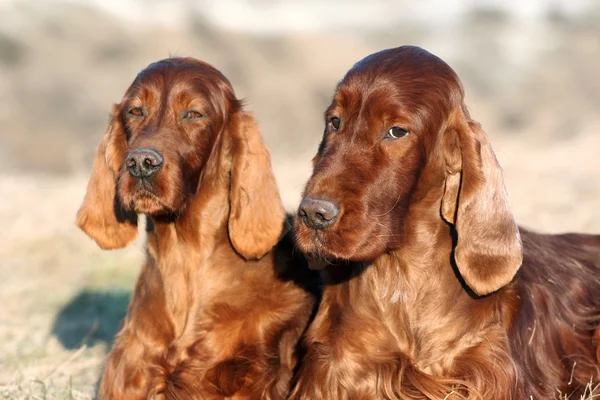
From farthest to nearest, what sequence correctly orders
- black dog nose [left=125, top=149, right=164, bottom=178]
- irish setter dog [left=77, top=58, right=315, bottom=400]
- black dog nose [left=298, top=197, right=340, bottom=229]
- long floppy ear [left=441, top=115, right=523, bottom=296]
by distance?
irish setter dog [left=77, top=58, right=315, bottom=400]
black dog nose [left=125, top=149, right=164, bottom=178]
long floppy ear [left=441, top=115, right=523, bottom=296]
black dog nose [left=298, top=197, right=340, bottom=229]

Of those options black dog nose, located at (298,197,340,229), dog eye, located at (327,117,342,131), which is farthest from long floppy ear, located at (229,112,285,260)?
black dog nose, located at (298,197,340,229)

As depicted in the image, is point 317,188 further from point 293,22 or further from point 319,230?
point 293,22

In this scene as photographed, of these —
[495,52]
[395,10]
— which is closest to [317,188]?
[495,52]

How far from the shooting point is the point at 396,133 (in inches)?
150

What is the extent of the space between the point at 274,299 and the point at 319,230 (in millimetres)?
1080

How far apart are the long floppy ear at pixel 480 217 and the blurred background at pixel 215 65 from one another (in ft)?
7.51

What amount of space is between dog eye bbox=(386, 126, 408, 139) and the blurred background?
2.34 m

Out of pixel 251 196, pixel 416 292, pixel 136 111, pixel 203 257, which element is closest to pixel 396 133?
pixel 416 292

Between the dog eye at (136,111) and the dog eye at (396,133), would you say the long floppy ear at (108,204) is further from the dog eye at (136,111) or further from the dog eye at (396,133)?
the dog eye at (396,133)

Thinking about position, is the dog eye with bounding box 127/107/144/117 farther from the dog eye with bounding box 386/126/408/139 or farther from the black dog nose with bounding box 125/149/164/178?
the dog eye with bounding box 386/126/408/139

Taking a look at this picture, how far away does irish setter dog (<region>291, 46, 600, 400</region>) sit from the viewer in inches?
148

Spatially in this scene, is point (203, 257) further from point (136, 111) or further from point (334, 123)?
point (334, 123)

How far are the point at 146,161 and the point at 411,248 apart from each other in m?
1.26

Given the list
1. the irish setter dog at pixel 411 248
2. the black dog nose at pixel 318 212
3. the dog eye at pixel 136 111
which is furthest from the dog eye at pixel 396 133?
the dog eye at pixel 136 111
